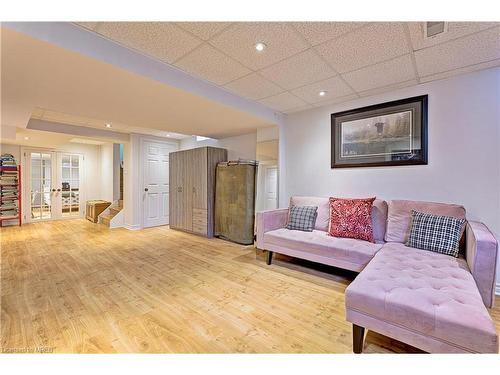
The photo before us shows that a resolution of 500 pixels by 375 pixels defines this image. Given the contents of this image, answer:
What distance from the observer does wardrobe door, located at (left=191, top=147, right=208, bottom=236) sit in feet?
14.8

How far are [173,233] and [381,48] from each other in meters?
4.68

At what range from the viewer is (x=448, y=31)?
172cm

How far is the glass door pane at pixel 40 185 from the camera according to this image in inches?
242

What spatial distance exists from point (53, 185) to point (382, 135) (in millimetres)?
8238

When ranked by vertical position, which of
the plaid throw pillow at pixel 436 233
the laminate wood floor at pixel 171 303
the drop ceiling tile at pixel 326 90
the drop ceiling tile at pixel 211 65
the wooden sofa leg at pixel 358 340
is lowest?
the laminate wood floor at pixel 171 303

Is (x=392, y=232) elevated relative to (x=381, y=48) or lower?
lower

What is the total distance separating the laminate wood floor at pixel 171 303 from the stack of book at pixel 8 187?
9.40ft

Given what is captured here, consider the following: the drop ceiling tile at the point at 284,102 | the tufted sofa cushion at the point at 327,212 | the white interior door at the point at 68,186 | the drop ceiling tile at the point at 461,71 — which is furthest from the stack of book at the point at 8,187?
the drop ceiling tile at the point at 461,71

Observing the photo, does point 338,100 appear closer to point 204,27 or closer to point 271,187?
point 271,187

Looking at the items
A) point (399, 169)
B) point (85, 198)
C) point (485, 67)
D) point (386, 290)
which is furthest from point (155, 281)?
point (85, 198)

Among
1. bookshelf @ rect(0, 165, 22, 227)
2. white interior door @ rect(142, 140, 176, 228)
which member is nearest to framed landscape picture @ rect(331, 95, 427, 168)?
white interior door @ rect(142, 140, 176, 228)

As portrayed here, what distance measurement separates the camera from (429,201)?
258 cm

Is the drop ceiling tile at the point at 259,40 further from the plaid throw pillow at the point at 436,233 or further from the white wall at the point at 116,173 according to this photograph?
the white wall at the point at 116,173
